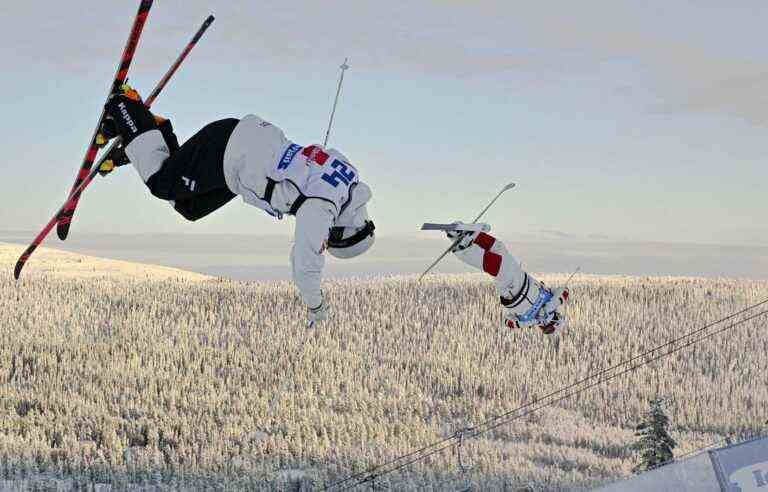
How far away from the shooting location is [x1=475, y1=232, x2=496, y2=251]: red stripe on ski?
1078cm

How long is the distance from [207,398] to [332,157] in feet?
54.0

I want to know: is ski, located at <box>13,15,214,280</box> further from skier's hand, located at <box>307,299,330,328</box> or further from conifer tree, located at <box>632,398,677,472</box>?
conifer tree, located at <box>632,398,677,472</box>

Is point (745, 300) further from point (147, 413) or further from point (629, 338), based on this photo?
point (147, 413)

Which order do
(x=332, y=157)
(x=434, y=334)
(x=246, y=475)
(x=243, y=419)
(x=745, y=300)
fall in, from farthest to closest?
(x=745, y=300) < (x=434, y=334) < (x=243, y=419) < (x=246, y=475) < (x=332, y=157)

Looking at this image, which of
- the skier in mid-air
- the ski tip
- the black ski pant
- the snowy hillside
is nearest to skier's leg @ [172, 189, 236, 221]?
the black ski pant

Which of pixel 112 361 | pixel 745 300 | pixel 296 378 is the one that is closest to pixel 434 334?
pixel 296 378

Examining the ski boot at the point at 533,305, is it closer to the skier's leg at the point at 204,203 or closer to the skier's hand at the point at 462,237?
the skier's hand at the point at 462,237

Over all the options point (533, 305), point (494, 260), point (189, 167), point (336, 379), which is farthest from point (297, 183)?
point (336, 379)

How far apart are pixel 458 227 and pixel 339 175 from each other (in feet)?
5.30

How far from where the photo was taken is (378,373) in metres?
28.2

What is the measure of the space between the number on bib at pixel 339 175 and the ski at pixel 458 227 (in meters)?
0.97

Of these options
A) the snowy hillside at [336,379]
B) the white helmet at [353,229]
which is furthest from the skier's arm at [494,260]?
the snowy hillside at [336,379]

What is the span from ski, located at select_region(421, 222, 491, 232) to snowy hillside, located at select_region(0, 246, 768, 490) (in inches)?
422

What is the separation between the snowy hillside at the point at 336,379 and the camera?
20750 millimetres
